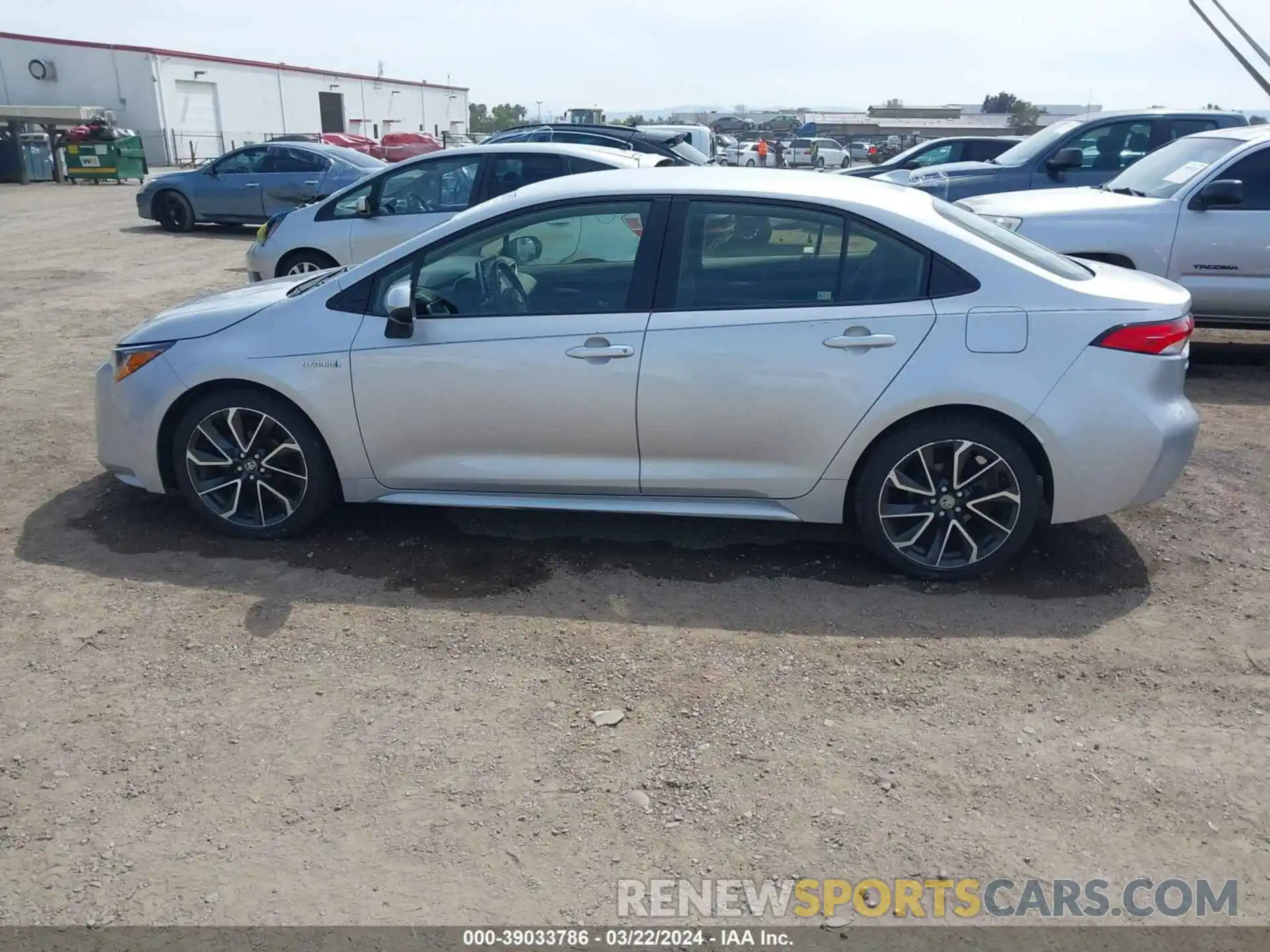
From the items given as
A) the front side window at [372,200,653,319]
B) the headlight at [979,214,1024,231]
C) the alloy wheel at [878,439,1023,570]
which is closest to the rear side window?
the front side window at [372,200,653,319]

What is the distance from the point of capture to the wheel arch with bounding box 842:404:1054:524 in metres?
4.47

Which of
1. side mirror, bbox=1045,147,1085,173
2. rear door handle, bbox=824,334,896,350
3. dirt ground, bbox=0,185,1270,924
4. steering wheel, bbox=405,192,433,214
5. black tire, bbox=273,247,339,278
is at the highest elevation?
side mirror, bbox=1045,147,1085,173

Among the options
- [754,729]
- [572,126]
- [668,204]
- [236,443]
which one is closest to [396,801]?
[754,729]

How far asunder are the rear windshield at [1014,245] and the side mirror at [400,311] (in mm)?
2398

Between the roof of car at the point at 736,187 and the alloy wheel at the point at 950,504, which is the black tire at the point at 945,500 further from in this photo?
the roof of car at the point at 736,187

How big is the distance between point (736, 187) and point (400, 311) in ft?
5.17

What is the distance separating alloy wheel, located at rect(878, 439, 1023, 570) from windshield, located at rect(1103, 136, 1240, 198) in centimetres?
498

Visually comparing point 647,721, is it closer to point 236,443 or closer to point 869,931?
point 869,931

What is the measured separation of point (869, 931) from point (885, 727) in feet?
3.14

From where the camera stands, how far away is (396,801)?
3201 mm

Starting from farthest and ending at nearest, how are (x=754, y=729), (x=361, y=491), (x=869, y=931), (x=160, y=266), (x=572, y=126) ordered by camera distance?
(x=572, y=126), (x=160, y=266), (x=361, y=491), (x=754, y=729), (x=869, y=931)

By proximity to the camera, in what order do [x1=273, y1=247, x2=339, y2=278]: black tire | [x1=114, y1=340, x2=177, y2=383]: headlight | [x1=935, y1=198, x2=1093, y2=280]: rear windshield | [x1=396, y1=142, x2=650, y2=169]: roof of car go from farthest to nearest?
[x1=273, y1=247, x2=339, y2=278]: black tire, [x1=396, y1=142, x2=650, y2=169]: roof of car, [x1=114, y1=340, x2=177, y2=383]: headlight, [x1=935, y1=198, x2=1093, y2=280]: rear windshield

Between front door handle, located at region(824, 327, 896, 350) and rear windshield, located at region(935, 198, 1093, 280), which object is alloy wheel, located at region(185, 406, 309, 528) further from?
rear windshield, located at region(935, 198, 1093, 280)

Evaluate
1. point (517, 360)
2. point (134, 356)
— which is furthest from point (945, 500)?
point (134, 356)
